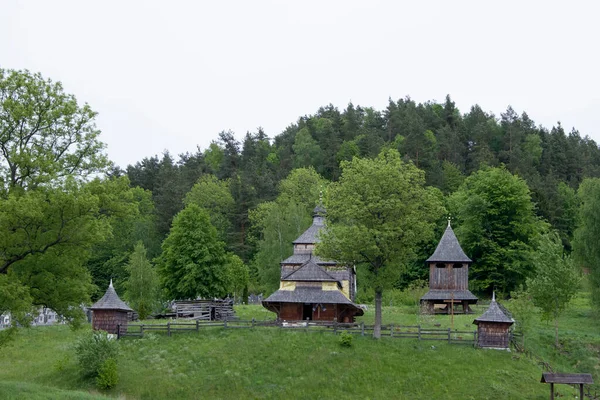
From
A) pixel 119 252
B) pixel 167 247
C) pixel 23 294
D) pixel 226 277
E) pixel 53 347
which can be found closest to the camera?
pixel 23 294

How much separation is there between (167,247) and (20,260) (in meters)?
36.2

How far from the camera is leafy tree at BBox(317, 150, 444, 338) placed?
43281 mm

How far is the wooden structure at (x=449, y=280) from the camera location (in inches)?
2146

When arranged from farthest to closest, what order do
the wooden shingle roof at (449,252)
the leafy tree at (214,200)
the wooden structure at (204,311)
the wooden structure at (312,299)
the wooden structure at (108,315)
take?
the leafy tree at (214,200) < the wooden shingle roof at (449,252) < the wooden structure at (204,311) < the wooden structure at (312,299) < the wooden structure at (108,315)

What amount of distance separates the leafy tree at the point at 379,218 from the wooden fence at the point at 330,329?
1680 millimetres

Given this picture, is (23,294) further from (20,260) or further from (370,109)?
(370,109)

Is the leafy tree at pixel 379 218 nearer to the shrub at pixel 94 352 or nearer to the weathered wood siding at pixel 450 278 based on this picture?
the weathered wood siding at pixel 450 278

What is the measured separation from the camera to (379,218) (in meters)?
44.3

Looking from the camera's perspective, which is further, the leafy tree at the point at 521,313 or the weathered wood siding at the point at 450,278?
the weathered wood siding at the point at 450,278

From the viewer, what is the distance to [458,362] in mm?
37719

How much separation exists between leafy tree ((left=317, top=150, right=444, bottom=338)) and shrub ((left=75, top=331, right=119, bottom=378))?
48.8 ft

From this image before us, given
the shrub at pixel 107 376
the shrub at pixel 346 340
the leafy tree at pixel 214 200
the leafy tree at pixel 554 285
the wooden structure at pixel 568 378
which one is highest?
the leafy tree at pixel 214 200

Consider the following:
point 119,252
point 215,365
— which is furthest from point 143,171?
point 215,365

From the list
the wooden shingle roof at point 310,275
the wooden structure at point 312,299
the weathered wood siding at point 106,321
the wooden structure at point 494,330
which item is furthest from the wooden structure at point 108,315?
the wooden structure at point 494,330
